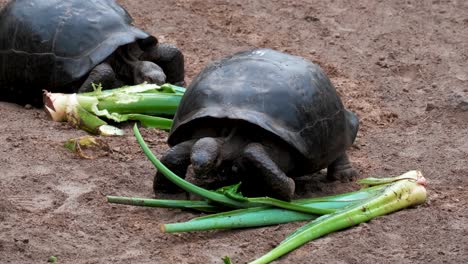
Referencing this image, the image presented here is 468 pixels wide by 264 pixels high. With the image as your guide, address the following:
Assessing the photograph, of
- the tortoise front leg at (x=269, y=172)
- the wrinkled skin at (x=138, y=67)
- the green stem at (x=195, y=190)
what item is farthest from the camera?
the wrinkled skin at (x=138, y=67)

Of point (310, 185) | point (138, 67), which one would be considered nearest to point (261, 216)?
point (310, 185)

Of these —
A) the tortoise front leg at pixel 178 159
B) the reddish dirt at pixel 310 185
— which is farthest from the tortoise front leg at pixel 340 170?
the tortoise front leg at pixel 178 159

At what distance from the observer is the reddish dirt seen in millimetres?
5133

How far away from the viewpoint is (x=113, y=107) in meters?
7.18

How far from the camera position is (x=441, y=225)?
5.40 meters

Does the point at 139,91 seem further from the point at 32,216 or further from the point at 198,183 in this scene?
the point at 32,216

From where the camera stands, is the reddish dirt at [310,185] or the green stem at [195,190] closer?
the reddish dirt at [310,185]

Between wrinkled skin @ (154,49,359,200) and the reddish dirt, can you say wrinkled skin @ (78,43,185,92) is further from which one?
wrinkled skin @ (154,49,359,200)

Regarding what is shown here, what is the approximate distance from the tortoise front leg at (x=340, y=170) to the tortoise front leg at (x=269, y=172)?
0.67m

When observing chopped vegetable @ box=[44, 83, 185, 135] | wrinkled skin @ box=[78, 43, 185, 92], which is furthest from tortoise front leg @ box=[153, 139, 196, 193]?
wrinkled skin @ box=[78, 43, 185, 92]

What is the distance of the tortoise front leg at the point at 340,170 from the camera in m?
6.25

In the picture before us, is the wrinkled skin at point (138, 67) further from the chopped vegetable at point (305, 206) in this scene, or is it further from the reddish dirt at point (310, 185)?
the chopped vegetable at point (305, 206)

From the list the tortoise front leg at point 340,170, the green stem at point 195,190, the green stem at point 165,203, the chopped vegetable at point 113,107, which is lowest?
the chopped vegetable at point 113,107

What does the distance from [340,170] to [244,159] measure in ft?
2.73
